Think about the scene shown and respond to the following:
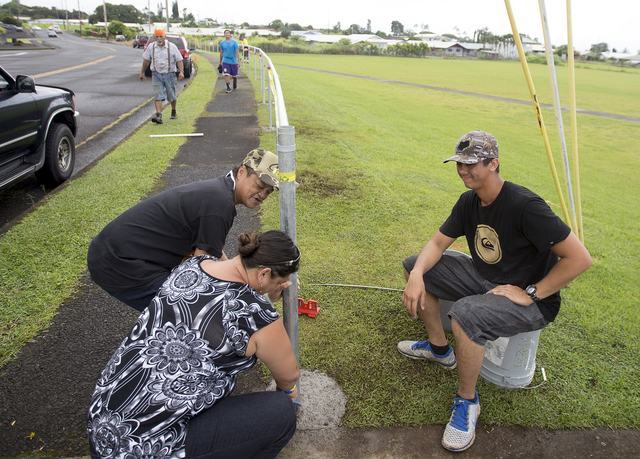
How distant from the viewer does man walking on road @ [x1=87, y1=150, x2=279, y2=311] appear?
2420 millimetres

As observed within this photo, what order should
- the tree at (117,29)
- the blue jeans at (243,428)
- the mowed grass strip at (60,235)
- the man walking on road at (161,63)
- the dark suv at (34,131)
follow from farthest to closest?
1. the tree at (117,29)
2. the man walking on road at (161,63)
3. the dark suv at (34,131)
4. the mowed grass strip at (60,235)
5. the blue jeans at (243,428)

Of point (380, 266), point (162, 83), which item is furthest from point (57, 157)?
point (380, 266)

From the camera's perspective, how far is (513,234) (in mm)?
2621

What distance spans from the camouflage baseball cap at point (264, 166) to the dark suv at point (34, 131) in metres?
3.87

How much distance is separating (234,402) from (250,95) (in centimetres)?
1288

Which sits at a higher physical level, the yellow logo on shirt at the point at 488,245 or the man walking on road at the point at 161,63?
the man walking on road at the point at 161,63

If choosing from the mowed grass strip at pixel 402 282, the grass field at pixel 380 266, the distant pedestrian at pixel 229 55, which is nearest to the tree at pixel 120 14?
the distant pedestrian at pixel 229 55

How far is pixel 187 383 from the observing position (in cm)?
174

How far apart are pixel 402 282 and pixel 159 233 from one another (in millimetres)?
2276

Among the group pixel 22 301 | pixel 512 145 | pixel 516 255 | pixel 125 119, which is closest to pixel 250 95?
pixel 125 119

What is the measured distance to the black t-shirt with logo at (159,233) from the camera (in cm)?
242

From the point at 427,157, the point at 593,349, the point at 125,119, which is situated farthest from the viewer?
the point at 125,119

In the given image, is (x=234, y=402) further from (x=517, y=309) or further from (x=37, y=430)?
(x=517, y=309)

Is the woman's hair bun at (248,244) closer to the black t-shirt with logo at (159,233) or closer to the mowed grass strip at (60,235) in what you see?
the black t-shirt with logo at (159,233)
